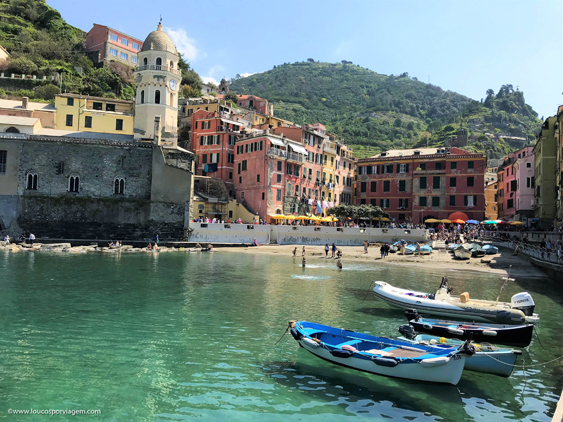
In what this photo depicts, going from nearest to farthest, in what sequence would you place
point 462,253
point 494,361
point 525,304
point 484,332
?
point 494,361
point 484,332
point 525,304
point 462,253

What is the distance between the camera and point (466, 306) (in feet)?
60.0

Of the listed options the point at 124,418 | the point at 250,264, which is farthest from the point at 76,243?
the point at 124,418

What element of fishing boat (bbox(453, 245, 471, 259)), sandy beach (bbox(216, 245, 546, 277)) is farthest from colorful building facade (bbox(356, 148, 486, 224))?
fishing boat (bbox(453, 245, 471, 259))

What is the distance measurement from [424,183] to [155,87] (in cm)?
4015

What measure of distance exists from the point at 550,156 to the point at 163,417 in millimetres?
55472

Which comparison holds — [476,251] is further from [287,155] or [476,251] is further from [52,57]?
[52,57]

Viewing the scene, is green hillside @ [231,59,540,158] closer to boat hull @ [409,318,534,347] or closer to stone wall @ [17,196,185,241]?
stone wall @ [17,196,185,241]

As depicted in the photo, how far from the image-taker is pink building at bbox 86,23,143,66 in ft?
284

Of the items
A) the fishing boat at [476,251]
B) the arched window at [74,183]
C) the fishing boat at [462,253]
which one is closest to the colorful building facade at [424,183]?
the fishing boat at [476,251]

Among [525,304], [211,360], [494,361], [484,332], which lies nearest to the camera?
[494,361]

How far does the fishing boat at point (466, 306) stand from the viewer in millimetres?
17359

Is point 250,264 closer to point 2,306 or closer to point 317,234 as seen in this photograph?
point 317,234

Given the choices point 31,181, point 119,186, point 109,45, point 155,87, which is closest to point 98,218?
point 119,186

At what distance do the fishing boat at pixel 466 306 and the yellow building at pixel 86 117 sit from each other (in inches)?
1968
